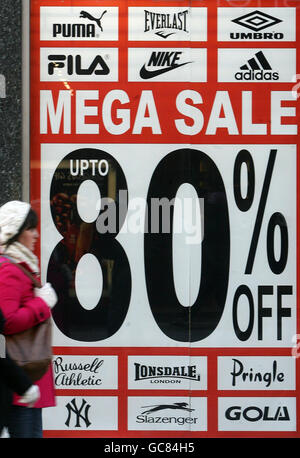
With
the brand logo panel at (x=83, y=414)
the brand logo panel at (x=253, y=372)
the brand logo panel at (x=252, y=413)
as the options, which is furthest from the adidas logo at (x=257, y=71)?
the brand logo panel at (x=83, y=414)

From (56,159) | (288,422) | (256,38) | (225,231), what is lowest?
(288,422)

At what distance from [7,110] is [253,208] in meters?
1.98

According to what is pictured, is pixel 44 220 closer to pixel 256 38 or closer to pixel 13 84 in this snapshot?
pixel 13 84

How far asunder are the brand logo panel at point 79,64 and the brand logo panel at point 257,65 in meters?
0.83

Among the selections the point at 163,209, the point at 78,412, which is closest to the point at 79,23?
the point at 163,209

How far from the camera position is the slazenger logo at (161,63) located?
6.05 m

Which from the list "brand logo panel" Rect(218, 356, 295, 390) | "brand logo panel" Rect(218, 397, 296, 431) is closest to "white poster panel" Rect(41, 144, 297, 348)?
"brand logo panel" Rect(218, 356, 295, 390)

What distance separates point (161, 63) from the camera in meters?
6.05

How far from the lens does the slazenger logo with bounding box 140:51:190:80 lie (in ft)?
19.9

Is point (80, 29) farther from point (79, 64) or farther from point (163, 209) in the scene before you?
point (163, 209)

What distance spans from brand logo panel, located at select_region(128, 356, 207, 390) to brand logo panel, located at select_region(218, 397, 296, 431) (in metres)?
0.28

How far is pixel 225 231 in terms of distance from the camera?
6.07 meters

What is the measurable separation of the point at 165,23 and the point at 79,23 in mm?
649
